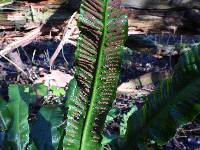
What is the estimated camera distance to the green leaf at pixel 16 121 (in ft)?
6.02

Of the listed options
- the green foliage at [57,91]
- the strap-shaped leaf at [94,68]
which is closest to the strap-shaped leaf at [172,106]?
the strap-shaped leaf at [94,68]

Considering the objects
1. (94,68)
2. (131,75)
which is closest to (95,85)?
(94,68)

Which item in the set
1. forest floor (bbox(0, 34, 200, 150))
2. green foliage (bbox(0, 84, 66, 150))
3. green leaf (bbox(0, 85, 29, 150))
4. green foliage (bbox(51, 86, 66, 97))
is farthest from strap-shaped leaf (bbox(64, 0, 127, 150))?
green foliage (bbox(51, 86, 66, 97))

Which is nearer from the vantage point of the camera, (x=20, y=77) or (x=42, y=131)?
(x=42, y=131)

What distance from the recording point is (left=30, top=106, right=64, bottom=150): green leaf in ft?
6.06

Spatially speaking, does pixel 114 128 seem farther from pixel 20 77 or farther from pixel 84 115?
pixel 84 115

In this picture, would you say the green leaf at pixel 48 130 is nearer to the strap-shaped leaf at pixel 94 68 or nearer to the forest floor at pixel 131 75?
the strap-shaped leaf at pixel 94 68

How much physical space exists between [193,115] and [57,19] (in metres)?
1.45

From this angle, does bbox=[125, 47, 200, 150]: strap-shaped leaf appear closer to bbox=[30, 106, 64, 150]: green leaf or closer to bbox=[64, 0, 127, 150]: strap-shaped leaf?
bbox=[64, 0, 127, 150]: strap-shaped leaf

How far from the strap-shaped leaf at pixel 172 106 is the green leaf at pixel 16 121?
63 centimetres

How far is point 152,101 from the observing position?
1.36m

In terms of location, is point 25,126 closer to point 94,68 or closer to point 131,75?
point 94,68

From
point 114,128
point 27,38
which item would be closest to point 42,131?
point 27,38

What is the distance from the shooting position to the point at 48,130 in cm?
188
